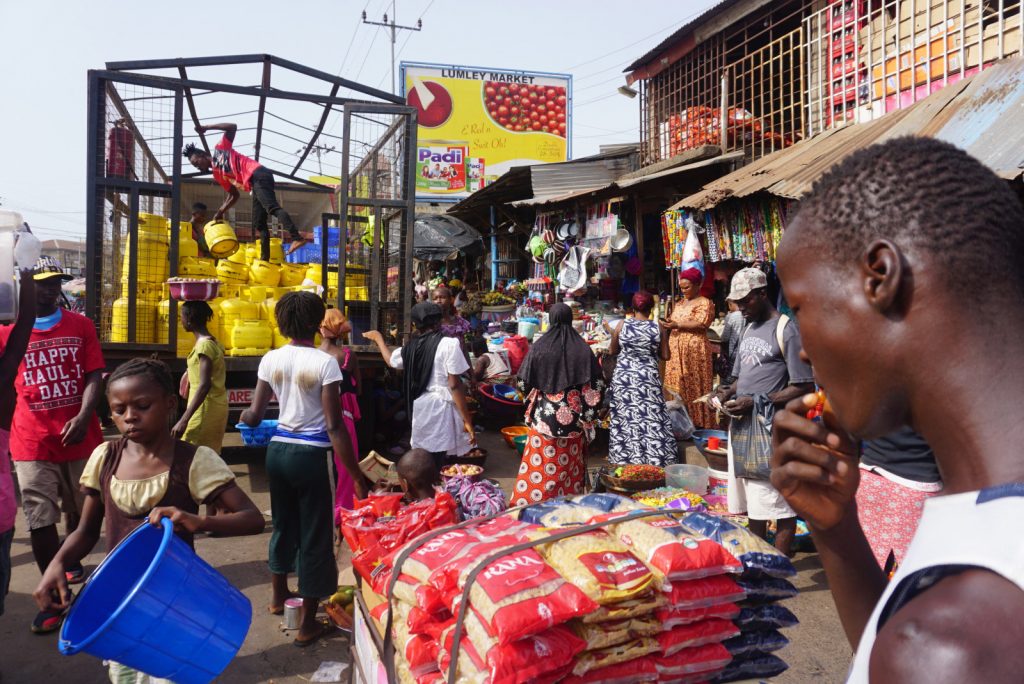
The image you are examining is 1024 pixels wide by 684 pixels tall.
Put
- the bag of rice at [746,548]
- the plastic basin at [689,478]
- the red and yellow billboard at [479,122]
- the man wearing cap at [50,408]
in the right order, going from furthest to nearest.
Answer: the red and yellow billboard at [479,122]
the plastic basin at [689,478]
the man wearing cap at [50,408]
the bag of rice at [746,548]

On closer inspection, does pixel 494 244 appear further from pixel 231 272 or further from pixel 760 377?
pixel 760 377

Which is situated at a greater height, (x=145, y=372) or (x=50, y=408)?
(x=145, y=372)

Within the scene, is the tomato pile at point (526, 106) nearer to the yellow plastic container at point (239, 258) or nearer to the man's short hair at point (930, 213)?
the yellow plastic container at point (239, 258)

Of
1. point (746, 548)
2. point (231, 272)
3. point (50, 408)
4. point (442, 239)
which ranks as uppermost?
point (442, 239)

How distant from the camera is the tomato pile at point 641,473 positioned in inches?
234

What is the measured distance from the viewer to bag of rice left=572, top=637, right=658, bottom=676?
191 centimetres

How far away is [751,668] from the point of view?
2227mm

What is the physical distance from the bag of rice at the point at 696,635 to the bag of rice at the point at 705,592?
0.08 meters

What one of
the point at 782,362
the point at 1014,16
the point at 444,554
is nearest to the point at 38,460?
the point at 444,554

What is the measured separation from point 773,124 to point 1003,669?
31.1 feet

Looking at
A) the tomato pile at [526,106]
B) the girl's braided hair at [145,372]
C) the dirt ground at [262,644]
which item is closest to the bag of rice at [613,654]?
the dirt ground at [262,644]

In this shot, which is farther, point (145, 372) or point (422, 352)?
point (422, 352)

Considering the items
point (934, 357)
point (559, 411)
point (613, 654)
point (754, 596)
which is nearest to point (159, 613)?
point (613, 654)

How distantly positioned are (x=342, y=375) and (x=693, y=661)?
3.22 metres
